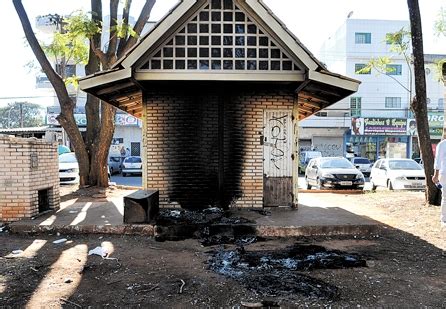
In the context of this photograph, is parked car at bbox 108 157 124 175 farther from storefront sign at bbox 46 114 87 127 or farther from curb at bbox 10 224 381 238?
curb at bbox 10 224 381 238

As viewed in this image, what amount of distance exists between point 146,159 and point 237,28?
3.64 metres

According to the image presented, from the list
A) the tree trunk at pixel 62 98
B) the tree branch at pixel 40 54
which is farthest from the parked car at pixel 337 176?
the tree branch at pixel 40 54

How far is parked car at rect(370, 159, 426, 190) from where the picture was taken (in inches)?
618

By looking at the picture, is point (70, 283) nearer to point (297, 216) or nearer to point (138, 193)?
point (138, 193)

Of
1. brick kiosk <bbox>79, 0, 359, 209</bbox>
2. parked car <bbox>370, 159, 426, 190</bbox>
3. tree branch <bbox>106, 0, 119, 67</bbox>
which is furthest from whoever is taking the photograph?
parked car <bbox>370, 159, 426, 190</bbox>

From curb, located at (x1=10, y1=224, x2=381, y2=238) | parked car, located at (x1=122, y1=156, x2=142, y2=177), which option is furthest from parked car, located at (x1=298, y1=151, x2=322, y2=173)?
curb, located at (x1=10, y1=224, x2=381, y2=238)

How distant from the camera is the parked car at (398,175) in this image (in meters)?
15.7

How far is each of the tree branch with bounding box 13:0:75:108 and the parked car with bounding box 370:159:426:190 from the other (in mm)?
13048

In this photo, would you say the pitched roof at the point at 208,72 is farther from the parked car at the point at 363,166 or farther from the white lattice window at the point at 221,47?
the parked car at the point at 363,166

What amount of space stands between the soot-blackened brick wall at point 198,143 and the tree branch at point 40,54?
237 inches

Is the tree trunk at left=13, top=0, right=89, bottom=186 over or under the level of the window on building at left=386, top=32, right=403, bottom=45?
under

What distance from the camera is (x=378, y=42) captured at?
1462 inches

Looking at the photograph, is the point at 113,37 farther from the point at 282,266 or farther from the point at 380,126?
the point at 380,126

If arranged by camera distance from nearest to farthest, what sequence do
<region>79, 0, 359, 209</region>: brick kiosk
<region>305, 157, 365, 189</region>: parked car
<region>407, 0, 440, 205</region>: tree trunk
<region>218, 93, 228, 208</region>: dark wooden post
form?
<region>79, 0, 359, 209</region>: brick kiosk < <region>218, 93, 228, 208</region>: dark wooden post < <region>407, 0, 440, 205</region>: tree trunk < <region>305, 157, 365, 189</region>: parked car
